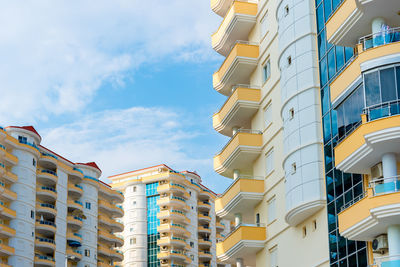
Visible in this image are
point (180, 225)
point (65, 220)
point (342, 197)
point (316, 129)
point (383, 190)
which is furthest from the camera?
point (180, 225)

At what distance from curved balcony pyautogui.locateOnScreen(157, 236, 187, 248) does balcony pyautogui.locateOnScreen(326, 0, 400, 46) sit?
9040 cm

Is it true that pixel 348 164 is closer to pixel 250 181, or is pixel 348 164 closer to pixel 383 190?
pixel 383 190

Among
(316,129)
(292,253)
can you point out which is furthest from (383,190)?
(292,253)

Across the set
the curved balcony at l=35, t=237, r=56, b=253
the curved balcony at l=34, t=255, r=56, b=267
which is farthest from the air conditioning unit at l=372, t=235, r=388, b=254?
the curved balcony at l=35, t=237, r=56, b=253

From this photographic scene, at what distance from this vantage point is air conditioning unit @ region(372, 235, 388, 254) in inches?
1243

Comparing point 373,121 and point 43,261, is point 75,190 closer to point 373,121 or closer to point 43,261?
point 43,261

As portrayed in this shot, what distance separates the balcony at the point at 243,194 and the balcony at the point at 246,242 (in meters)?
2.02

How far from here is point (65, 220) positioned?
327ft

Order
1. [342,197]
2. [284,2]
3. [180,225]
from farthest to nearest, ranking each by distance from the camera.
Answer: [180,225]
[284,2]
[342,197]

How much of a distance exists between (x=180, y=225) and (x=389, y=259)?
96.1 meters

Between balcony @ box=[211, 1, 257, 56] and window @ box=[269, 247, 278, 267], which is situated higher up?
balcony @ box=[211, 1, 257, 56]

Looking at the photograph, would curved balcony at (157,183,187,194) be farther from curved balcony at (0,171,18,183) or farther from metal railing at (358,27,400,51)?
metal railing at (358,27,400,51)

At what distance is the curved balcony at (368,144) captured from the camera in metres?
29.9

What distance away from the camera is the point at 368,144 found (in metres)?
30.7
